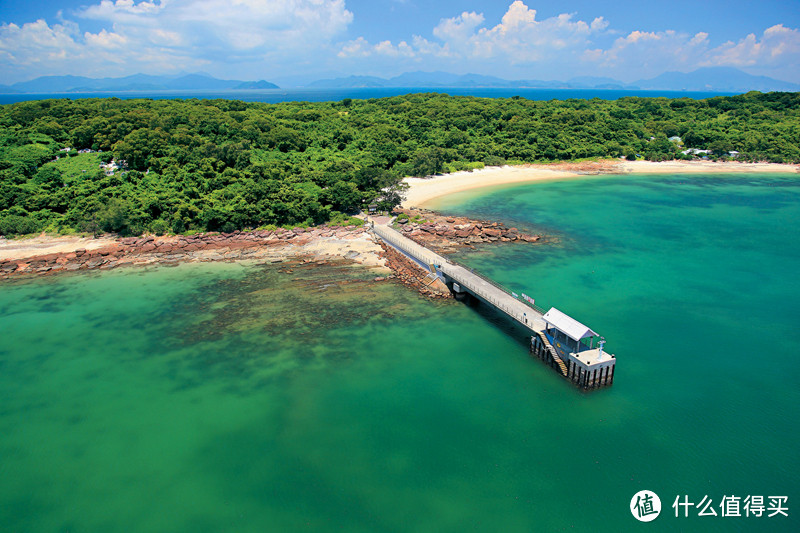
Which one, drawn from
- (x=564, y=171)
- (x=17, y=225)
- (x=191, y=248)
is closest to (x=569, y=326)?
(x=191, y=248)

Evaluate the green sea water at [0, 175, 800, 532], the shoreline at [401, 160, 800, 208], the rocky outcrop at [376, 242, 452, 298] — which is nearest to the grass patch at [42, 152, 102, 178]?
the green sea water at [0, 175, 800, 532]

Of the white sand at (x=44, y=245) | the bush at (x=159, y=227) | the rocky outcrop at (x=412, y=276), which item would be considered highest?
the bush at (x=159, y=227)

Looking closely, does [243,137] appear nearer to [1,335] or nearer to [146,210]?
[146,210]

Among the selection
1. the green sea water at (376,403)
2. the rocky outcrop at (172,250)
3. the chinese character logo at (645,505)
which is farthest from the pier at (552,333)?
the rocky outcrop at (172,250)

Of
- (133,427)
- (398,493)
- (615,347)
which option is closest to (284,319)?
(133,427)

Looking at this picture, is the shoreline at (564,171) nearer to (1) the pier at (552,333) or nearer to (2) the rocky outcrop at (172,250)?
(2) the rocky outcrop at (172,250)

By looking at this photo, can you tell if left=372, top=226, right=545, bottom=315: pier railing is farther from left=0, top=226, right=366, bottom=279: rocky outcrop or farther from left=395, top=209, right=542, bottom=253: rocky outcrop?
left=0, top=226, right=366, bottom=279: rocky outcrop

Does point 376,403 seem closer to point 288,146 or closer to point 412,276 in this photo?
point 412,276
